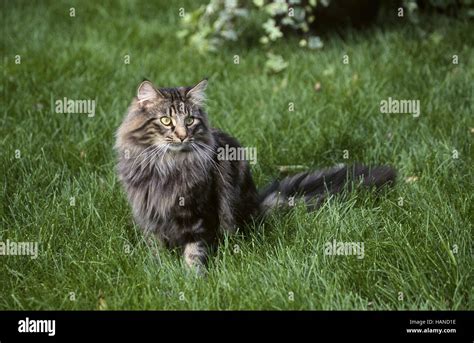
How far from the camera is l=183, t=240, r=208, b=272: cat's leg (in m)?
3.39

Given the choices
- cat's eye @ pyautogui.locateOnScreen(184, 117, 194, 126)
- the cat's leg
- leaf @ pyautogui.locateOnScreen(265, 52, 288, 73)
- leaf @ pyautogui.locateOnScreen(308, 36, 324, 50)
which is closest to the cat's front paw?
the cat's leg

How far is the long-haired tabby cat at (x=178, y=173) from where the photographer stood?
3.45 meters

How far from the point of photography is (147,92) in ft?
11.4

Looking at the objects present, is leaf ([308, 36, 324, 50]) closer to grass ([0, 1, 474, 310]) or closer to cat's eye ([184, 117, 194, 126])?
grass ([0, 1, 474, 310])

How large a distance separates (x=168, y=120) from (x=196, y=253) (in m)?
0.67

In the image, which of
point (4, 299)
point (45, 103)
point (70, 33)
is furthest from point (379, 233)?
point (70, 33)

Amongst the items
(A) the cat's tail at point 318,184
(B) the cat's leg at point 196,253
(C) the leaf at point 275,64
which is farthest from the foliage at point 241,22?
(B) the cat's leg at point 196,253

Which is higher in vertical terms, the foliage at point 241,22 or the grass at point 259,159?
the foliage at point 241,22
